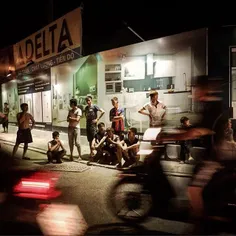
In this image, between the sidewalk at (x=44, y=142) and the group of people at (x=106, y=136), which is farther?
the sidewalk at (x=44, y=142)

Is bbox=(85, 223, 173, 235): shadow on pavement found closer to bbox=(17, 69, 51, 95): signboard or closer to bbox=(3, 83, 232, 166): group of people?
bbox=(3, 83, 232, 166): group of people

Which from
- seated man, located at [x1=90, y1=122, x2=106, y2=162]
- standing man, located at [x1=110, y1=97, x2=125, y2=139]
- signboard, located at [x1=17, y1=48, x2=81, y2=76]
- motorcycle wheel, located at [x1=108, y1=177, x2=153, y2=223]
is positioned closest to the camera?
motorcycle wheel, located at [x1=108, y1=177, x2=153, y2=223]

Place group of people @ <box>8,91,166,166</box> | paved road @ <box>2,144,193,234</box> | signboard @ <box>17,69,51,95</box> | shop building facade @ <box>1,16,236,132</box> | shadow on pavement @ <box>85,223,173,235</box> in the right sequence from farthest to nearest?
signboard @ <box>17,69,51,95</box>, shop building facade @ <box>1,16,236,132</box>, group of people @ <box>8,91,166,166</box>, paved road @ <box>2,144,193,234</box>, shadow on pavement @ <box>85,223,173,235</box>

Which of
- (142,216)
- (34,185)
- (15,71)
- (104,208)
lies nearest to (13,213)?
(34,185)

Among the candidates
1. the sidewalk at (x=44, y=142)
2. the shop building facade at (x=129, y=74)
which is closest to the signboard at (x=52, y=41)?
the shop building facade at (x=129, y=74)

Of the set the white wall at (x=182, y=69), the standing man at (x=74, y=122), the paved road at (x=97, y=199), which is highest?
the white wall at (x=182, y=69)

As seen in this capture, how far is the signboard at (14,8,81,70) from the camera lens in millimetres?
12992

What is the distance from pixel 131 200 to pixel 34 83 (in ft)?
44.0

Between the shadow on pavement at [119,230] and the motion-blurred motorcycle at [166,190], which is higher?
the motion-blurred motorcycle at [166,190]

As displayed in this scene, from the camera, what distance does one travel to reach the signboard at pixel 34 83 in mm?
15453

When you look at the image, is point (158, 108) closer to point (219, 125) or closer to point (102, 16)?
point (219, 125)

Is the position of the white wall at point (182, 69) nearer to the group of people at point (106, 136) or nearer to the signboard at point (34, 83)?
the group of people at point (106, 136)

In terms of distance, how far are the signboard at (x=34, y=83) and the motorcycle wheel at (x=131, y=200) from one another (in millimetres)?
11243

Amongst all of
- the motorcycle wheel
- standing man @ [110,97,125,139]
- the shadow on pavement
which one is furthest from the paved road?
standing man @ [110,97,125,139]
